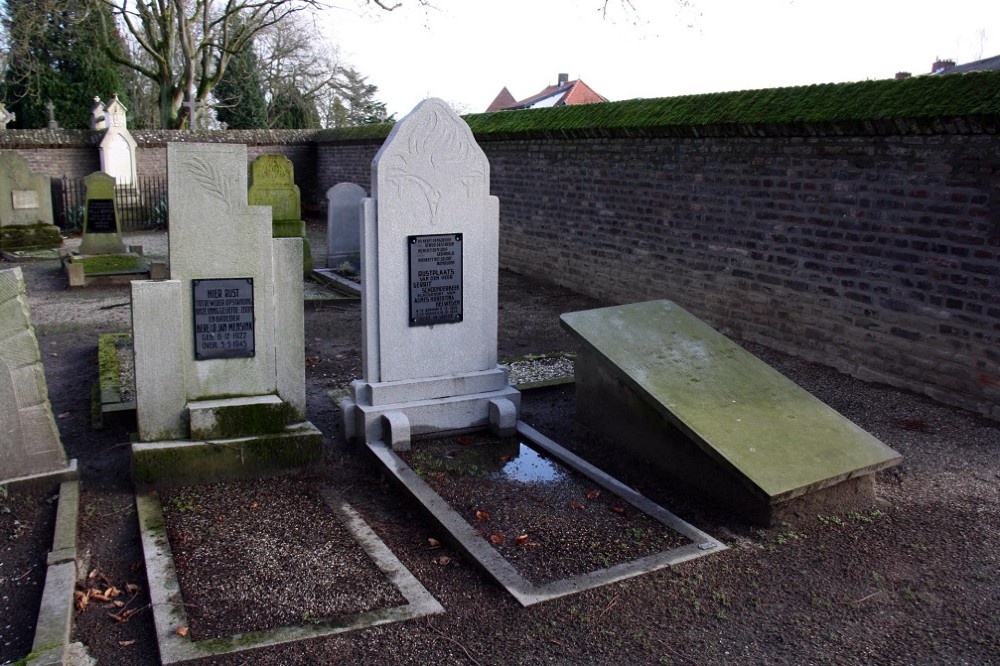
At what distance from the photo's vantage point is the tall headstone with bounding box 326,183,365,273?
44.8 ft

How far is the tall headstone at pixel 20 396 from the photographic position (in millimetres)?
4633

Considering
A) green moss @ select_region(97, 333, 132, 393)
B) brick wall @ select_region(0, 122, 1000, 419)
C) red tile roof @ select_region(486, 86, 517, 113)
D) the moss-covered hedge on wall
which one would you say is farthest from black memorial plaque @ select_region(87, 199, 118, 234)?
red tile roof @ select_region(486, 86, 517, 113)

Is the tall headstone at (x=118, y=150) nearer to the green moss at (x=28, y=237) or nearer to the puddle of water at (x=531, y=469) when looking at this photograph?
the green moss at (x=28, y=237)

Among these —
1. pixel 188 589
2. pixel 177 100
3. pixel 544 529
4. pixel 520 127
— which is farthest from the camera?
pixel 177 100

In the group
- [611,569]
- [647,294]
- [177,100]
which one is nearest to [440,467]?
[611,569]

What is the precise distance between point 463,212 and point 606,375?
1.58 metres

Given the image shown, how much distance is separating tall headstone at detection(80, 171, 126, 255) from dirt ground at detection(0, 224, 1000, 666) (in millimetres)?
8217

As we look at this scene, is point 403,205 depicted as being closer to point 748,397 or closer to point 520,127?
point 748,397

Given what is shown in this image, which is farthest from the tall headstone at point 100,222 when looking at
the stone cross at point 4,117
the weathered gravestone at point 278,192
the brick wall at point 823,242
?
the stone cross at point 4,117

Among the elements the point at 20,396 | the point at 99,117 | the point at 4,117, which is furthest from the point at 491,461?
the point at 4,117

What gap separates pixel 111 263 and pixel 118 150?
1001 centimetres

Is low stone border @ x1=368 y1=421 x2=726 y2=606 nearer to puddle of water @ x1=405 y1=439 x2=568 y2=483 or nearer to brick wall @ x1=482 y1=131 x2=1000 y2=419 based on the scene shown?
puddle of water @ x1=405 y1=439 x2=568 y2=483

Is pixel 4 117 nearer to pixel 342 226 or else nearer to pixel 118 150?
pixel 118 150

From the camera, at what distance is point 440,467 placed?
5.45 meters
